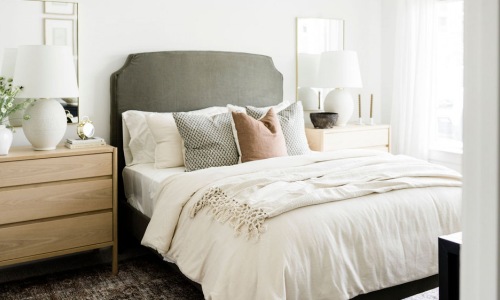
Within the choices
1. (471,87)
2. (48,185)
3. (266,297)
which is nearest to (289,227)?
(266,297)

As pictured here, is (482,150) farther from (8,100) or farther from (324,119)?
(324,119)

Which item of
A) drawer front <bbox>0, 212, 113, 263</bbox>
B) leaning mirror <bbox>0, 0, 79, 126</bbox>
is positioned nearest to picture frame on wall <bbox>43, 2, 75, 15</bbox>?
leaning mirror <bbox>0, 0, 79, 126</bbox>

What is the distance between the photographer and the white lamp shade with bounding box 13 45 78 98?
297 centimetres

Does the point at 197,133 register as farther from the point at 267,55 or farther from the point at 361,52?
the point at 361,52

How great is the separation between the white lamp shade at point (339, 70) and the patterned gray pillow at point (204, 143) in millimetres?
1428

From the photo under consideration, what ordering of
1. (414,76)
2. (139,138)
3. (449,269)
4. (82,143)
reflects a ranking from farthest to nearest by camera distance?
(414,76), (139,138), (82,143), (449,269)

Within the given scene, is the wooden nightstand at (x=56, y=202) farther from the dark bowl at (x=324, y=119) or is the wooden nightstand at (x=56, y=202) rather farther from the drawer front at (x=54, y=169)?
the dark bowl at (x=324, y=119)

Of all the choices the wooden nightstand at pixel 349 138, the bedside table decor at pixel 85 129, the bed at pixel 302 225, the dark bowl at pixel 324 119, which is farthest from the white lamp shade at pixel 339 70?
the bedside table decor at pixel 85 129

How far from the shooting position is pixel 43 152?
3027 mm

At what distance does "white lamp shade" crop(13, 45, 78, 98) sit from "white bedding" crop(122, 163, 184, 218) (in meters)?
0.71

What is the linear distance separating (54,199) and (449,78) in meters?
3.51

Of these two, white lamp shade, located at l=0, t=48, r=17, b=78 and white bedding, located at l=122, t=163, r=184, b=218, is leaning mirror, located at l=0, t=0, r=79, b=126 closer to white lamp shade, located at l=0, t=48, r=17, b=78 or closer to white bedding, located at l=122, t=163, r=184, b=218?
white lamp shade, located at l=0, t=48, r=17, b=78

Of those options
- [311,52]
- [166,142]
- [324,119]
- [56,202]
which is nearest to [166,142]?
[166,142]

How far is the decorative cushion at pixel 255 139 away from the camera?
336 centimetres
